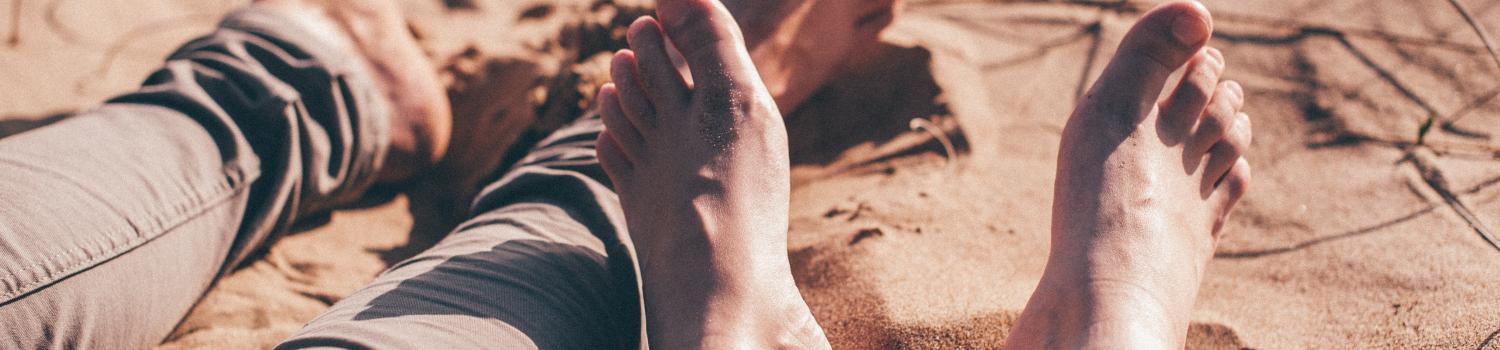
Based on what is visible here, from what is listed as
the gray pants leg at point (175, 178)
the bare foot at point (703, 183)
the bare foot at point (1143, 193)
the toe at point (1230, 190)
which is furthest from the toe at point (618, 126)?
the toe at point (1230, 190)

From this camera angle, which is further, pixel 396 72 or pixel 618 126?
pixel 396 72

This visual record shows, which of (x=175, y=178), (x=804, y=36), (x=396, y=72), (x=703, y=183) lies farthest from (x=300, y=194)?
(x=804, y=36)

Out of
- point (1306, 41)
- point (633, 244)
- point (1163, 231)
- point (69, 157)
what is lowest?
point (1306, 41)

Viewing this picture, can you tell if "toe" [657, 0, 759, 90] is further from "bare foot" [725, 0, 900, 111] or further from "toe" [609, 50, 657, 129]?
"bare foot" [725, 0, 900, 111]

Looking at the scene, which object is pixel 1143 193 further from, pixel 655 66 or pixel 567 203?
pixel 567 203

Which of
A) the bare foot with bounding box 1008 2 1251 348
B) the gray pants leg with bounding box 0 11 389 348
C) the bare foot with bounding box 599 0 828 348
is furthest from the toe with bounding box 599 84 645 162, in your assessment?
the bare foot with bounding box 1008 2 1251 348

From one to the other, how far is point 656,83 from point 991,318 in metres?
0.67

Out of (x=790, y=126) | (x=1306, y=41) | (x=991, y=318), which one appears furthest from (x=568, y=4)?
(x=1306, y=41)

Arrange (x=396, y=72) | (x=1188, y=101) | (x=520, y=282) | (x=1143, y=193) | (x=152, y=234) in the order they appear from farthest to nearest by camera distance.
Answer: (x=396, y=72), (x=1188, y=101), (x=1143, y=193), (x=152, y=234), (x=520, y=282)

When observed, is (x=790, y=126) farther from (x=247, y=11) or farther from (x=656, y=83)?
(x=247, y=11)

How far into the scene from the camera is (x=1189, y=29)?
141cm

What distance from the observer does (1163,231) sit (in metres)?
1.37

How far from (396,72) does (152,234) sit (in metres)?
0.68

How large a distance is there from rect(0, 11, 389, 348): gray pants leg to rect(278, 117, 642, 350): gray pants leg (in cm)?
34
